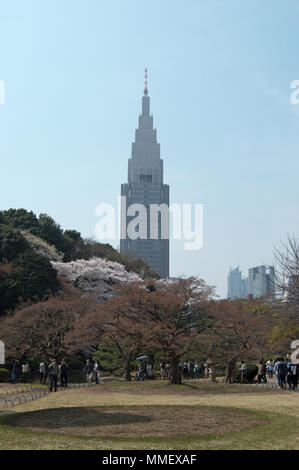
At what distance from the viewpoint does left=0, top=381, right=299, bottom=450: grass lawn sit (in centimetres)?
1047

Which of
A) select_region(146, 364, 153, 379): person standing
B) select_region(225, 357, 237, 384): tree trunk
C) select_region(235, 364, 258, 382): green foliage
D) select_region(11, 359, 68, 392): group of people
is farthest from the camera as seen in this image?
select_region(146, 364, 153, 379): person standing

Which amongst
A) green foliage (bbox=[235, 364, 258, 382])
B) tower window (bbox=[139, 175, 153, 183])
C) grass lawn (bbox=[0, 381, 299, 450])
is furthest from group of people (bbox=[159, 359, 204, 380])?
tower window (bbox=[139, 175, 153, 183])

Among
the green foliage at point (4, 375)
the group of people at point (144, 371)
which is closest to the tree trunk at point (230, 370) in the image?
the group of people at point (144, 371)

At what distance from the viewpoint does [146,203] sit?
158000mm

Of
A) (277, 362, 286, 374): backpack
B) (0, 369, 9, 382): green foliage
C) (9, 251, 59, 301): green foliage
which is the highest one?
(9, 251, 59, 301): green foliage

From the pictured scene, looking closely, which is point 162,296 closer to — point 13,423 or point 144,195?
point 13,423

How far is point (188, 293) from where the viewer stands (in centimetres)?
2659

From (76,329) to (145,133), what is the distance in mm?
139241

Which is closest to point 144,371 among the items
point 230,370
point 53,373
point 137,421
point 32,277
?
point 230,370

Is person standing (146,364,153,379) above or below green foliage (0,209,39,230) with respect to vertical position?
below

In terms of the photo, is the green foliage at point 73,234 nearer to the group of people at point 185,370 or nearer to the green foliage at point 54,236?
the green foliage at point 54,236

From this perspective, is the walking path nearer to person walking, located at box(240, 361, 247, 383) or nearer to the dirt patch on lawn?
the dirt patch on lawn

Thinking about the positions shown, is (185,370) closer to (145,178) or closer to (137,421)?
(137,421)

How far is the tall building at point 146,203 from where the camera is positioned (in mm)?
153625
